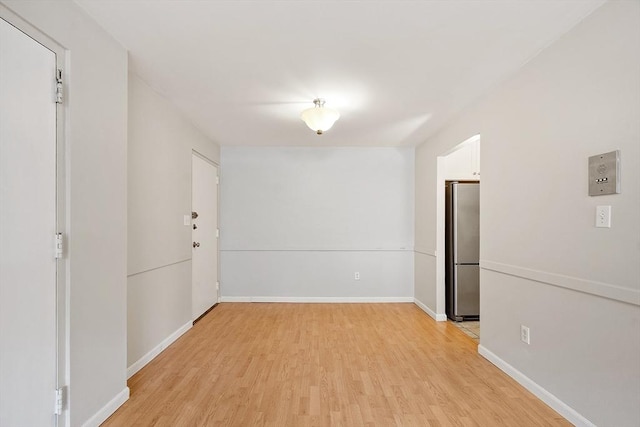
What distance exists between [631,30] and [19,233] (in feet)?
10.3

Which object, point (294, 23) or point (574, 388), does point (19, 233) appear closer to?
point (294, 23)

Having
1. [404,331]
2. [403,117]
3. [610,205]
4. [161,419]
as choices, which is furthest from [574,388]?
[403,117]

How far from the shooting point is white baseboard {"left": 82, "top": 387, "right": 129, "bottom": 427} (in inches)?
71.3

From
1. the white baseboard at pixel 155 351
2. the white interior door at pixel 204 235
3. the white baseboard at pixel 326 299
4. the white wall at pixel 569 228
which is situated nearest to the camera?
the white wall at pixel 569 228

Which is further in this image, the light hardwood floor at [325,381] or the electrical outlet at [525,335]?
the electrical outlet at [525,335]

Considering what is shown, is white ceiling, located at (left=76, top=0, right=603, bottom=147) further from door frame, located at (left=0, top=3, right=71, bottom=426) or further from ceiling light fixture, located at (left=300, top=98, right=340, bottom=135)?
door frame, located at (left=0, top=3, right=71, bottom=426)

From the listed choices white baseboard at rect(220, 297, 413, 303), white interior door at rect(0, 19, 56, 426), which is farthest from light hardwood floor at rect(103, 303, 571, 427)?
white baseboard at rect(220, 297, 413, 303)

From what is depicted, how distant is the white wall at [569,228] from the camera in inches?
62.7

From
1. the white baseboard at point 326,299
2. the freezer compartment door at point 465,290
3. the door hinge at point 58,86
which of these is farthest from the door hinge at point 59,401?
the freezer compartment door at point 465,290

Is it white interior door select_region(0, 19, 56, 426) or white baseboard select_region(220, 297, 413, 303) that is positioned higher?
white interior door select_region(0, 19, 56, 426)

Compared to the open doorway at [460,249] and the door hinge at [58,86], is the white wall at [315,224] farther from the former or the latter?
the door hinge at [58,86]

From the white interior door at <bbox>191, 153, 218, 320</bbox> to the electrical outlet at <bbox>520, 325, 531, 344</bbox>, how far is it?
3462 mm

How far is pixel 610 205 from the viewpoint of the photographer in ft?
5.51

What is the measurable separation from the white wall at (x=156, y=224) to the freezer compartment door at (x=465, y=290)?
11.0 ft
